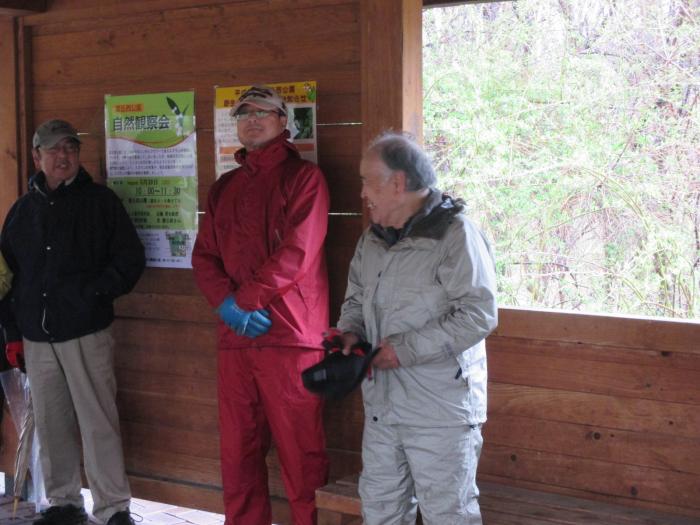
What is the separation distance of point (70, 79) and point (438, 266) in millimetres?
2637

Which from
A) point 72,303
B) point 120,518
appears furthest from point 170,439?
point 72,303

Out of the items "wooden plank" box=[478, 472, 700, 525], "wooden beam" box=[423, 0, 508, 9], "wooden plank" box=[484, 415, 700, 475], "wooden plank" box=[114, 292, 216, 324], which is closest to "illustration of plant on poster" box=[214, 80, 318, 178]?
"wooden beam" box=[423, 0, 508, 9]

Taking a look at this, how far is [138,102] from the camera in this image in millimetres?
4406

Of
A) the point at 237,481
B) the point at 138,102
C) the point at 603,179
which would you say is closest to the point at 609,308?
the point at 603,179

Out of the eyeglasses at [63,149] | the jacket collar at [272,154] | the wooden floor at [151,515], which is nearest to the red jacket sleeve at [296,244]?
the jacket collar at [272,154]

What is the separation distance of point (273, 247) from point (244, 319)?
0.32 m

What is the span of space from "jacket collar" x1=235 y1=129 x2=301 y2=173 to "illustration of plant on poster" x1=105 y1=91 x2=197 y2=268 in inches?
24.3

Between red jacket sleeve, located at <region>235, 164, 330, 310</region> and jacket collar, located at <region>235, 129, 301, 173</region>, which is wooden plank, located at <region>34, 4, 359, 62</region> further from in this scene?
red jacket sleeve, located at <region>235, 164, 330, 310</region>

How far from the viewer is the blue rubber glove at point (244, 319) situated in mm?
3533

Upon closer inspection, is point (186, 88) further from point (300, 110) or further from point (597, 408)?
point (597, 408)

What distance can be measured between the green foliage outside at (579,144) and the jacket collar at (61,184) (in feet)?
6.35

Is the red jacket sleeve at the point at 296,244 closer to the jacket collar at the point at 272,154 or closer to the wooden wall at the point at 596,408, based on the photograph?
the jacket collar at the point at 272,154

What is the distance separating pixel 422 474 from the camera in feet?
9.09

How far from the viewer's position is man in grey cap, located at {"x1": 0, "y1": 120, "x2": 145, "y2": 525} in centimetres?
420
